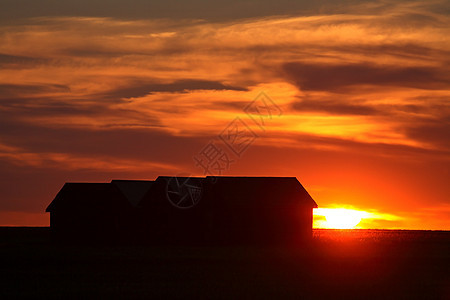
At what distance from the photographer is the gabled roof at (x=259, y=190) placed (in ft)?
220

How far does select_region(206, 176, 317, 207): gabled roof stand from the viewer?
220 ft

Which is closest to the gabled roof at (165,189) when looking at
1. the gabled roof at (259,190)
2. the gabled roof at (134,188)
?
the gabled roof at (134,188)

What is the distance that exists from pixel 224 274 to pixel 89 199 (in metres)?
33.2

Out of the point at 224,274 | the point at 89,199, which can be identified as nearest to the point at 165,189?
the point at 89,199

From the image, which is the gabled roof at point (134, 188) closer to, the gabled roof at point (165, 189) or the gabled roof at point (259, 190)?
the gabled roof at point (165, 189)

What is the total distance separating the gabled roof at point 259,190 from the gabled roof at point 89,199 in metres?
8.27

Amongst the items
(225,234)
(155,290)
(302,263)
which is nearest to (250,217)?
(225,234)

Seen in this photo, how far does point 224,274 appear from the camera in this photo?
35.1m

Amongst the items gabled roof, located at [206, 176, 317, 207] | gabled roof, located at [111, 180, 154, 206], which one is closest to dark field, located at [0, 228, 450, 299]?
gabled roof, located at [111, 180, 154, 206]

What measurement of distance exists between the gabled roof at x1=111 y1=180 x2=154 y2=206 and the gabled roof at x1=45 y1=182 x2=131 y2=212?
49 cm

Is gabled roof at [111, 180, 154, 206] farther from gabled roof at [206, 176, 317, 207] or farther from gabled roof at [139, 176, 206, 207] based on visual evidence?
gabled roof at [206, 176, 317, 207]

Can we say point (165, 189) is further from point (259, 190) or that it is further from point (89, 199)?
point (259, 190)

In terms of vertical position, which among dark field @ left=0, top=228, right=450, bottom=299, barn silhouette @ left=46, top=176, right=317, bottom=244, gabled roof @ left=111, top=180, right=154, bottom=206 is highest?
gabled roof @ left=111, top=180, right=154, bottom=206

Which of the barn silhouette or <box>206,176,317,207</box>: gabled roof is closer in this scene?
the barn silhouette
